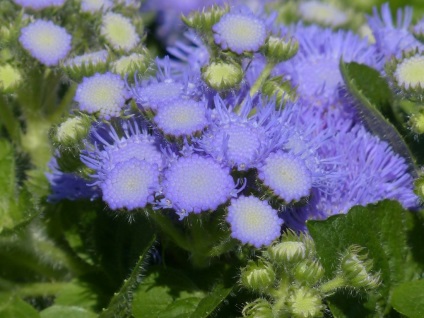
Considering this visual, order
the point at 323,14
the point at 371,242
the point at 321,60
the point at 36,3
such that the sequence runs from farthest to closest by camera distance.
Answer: the point at 323,14, the point at 321,60, the point at 36,3, the point at 371,242

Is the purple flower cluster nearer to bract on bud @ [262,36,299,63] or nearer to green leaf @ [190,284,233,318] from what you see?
bract on bud @ [262,36,299,63]

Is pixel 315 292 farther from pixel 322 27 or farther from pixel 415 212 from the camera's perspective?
pixel 322 27

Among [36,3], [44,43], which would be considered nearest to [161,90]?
[44,43]

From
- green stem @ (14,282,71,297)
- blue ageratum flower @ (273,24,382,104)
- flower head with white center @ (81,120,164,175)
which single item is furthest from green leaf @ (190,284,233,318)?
blue ageratum flower @ (273,24,382,104)

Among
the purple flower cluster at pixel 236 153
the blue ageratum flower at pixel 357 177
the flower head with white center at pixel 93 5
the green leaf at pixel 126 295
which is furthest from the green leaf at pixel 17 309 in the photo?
the flower head with white center at pixel 93 5

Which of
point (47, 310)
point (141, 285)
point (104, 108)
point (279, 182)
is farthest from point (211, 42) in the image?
point (47, 310)

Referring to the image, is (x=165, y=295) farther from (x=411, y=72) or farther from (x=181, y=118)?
(x=411, y=72)
